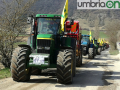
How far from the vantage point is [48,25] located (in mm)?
9875

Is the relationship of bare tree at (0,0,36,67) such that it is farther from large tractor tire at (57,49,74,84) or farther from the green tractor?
large tractor tire at (57,49,74,84)

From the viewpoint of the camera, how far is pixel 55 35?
9.82 metres

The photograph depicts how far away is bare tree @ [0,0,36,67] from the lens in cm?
1411

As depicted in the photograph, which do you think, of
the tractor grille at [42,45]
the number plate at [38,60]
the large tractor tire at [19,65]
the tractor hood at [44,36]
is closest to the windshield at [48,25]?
the tractor hood at [44,36]

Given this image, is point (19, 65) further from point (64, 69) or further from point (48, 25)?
point (48, 25)

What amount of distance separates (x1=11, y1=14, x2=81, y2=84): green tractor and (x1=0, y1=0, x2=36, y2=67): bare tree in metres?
4.44

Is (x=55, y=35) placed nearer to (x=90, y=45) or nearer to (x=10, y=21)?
(x=10, y=21)

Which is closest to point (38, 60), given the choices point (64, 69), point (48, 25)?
point (64, 69)

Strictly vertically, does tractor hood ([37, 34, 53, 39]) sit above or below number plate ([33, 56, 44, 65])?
above

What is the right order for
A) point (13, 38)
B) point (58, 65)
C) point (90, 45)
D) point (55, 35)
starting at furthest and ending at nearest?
point (90, 45) → point (13, 38) → point (55, 35) → point (58, 65)

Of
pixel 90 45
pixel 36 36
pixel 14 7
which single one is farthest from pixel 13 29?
pixel 90 45

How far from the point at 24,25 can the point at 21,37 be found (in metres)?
0.85

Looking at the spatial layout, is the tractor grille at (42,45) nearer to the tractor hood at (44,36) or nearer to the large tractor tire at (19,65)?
the tractor hood at (44,36)

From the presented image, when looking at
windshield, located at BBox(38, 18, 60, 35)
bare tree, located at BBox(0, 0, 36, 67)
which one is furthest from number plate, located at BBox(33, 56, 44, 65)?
bare tree, located at BBox(0, 0, 36, 67)
